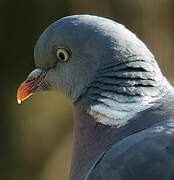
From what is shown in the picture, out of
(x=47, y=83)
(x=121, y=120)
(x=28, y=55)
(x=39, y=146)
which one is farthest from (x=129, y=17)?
(x=121, y=120)

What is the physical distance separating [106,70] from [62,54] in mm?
A: 406

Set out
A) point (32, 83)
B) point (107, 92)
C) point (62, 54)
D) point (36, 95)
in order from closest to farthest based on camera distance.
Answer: point (107, 92), point (62, 54), point (32, 83), point (36, 95)

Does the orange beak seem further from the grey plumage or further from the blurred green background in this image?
the blurred green background

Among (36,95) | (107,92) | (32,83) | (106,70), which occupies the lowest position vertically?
(36,95)

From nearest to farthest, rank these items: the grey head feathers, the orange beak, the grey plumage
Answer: the grey plumage → the grey head feathers → the orange beak

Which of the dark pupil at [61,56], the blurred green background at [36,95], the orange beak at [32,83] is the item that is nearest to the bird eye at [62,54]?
the dark pupil at [61,56]

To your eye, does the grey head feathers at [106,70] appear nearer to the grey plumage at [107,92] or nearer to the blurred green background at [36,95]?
the grey plumage at [107,92]

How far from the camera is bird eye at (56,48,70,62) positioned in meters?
4.36

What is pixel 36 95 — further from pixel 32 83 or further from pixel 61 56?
pixel 61 56

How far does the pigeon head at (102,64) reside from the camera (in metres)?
4.05

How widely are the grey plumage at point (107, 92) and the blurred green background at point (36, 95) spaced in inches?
216

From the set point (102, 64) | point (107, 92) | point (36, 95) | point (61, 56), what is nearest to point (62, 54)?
point (61, 56)

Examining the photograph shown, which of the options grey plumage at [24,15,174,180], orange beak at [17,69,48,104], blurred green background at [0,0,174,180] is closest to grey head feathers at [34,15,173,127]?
grey plumage at [24,15,174,180]

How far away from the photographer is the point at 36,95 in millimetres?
9945
